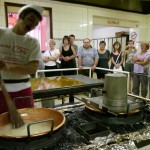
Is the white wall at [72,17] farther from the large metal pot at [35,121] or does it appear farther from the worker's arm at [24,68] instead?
the large metal pot at [35,121]

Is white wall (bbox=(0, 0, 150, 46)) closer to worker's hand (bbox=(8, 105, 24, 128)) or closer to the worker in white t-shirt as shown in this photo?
the worker in white t-shirt

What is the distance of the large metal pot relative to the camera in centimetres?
95

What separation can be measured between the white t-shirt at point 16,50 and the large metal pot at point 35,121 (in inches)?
13.1

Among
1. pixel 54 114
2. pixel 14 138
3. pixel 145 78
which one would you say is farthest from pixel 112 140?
pixel 145 78

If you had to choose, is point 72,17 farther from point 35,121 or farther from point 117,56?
point 35,121

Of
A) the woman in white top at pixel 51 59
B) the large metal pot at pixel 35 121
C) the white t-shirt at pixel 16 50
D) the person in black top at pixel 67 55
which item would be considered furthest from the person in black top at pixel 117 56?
the large metal pot at pixel 35 121

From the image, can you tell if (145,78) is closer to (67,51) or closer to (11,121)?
(67,51)

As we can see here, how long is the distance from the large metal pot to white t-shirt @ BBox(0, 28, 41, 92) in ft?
1.09

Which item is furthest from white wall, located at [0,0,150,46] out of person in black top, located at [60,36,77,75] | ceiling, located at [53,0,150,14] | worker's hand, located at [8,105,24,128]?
worker's hand, located at [8,105,24,128]

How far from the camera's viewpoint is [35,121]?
1.09 m

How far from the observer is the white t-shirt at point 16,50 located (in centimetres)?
136

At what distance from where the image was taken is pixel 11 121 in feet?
3.37

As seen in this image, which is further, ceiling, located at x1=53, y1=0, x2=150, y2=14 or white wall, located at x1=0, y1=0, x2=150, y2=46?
white wall, located at x1=0, y1=0, x2=150, y2=46

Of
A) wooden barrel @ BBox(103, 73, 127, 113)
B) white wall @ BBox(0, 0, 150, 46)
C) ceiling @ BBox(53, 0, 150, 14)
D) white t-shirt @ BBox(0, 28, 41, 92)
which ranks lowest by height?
wooden barrel @ BBox(103, 73, 127, 113)
